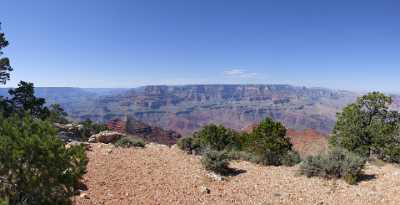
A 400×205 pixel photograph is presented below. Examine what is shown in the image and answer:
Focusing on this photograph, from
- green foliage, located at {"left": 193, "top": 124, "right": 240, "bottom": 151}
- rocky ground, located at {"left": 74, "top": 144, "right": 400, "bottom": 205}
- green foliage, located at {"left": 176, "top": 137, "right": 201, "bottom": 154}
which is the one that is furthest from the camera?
green foliage, located at {"left": 193, "top": 124, "right": 240, "bottom": 151}

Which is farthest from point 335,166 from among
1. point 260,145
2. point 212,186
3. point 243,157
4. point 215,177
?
point 243,157

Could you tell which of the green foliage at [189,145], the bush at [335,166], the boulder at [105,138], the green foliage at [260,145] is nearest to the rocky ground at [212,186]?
the bush at [335,166]

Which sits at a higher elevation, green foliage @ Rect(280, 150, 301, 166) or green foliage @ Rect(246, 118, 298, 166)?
green foliage @ Rect(246, 118, 298, 166)

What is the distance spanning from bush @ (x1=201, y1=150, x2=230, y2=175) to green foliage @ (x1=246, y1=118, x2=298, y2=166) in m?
4.05

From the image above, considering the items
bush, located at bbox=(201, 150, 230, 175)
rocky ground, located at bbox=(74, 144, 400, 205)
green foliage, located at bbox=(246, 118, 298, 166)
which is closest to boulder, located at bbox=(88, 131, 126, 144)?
rocky ground, located at bbox=(74, 144, 400, 205)

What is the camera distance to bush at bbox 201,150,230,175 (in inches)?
748

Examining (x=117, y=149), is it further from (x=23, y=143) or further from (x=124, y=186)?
(x=23, y=143)

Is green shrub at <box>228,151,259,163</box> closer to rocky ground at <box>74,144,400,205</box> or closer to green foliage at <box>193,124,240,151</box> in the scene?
rocky ground at <box>74,144,400,205</box>

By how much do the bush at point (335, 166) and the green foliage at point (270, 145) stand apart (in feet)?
13.1

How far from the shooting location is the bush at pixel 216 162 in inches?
748

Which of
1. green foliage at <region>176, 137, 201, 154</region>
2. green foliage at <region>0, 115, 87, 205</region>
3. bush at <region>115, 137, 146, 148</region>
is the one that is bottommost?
green foliage at <region>176, 137, 201, 154</region>

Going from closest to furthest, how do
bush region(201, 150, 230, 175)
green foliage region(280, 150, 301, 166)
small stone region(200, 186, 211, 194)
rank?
small stone region(200, 186, 211, 194) → bush region(201, 150, 230, 175) → green foliage region(280, 150, 301, 166)

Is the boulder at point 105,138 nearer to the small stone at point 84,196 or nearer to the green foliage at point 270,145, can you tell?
the green foliage at point 270,145

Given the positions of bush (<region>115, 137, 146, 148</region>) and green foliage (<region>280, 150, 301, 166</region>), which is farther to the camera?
bush (<region>115, 137, 146, 148</region>)
